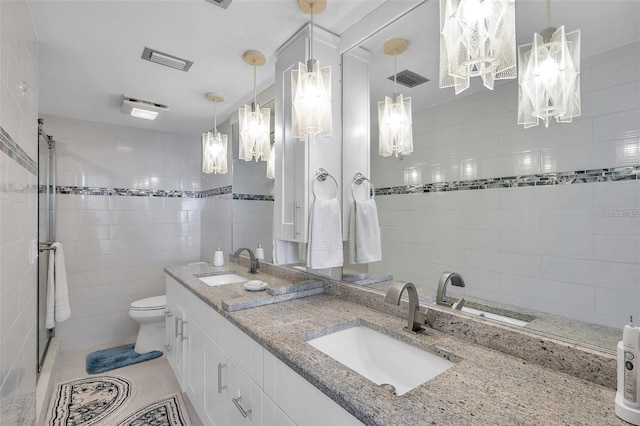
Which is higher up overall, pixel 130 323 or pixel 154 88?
pixel 154 88

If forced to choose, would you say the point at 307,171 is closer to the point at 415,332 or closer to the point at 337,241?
the point at 337,241

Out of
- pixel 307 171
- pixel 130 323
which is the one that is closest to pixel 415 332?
pixel 307 171

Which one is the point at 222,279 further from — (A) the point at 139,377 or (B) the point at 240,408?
(B) the point at 240,408

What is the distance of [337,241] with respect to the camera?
1.64 m

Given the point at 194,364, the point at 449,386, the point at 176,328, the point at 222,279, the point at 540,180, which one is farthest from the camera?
the point at 222,279

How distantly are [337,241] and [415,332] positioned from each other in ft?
2.04

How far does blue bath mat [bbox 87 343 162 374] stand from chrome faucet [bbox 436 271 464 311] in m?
2.76

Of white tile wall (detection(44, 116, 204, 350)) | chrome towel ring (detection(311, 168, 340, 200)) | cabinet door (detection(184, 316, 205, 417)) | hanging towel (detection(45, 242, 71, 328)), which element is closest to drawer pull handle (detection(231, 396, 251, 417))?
cabinet door (detection(184, 316, 205, 417))

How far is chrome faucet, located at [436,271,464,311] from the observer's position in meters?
1.18

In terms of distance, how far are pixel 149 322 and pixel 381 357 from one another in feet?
8.43

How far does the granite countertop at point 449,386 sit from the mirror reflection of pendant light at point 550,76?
0.73 metres

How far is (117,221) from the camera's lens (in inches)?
129

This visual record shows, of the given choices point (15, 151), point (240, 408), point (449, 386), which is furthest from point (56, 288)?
point (449, 386)

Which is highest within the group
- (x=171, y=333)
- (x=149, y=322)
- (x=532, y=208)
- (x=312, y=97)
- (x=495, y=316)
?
(x=312, y=97)
